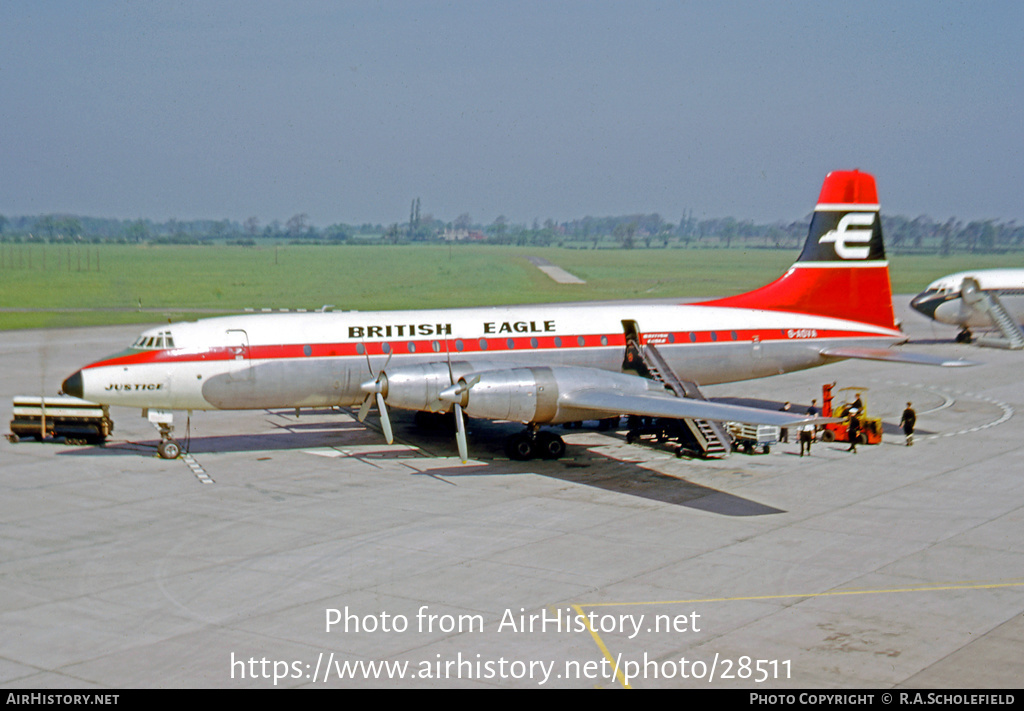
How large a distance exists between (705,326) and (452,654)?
20110 mm

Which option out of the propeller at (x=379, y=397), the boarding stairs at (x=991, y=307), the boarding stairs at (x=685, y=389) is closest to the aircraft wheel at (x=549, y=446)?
the boarding stairs at (x=685, y=389)

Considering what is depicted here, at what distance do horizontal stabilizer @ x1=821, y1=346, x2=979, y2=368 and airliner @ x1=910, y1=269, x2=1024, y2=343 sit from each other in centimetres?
2731

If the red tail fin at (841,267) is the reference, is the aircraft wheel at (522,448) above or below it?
below

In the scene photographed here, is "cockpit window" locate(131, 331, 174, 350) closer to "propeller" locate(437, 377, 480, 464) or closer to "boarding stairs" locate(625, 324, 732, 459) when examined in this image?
"propeller" locate(437, 377, 480, 464)

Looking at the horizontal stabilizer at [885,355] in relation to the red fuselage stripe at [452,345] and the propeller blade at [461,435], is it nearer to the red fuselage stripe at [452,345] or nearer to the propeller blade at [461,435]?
the red fuselage stripe at [452,345]

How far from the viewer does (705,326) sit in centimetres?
3275

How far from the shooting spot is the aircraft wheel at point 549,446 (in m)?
28.7

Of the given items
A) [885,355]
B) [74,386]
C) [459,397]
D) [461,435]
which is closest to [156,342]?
[74,386]

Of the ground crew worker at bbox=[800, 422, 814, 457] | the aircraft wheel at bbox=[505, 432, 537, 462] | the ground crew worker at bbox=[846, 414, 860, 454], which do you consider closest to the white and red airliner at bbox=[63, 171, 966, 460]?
the aircraft wheel at bbox=[505, 432, 537, 462]

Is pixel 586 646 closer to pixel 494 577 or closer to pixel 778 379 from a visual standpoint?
pixel 494 577

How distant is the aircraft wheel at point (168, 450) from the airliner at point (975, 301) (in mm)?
45238

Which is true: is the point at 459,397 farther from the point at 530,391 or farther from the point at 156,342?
the point at 156,342

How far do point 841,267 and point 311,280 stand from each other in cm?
8276

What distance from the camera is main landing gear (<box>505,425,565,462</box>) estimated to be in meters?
28.6
